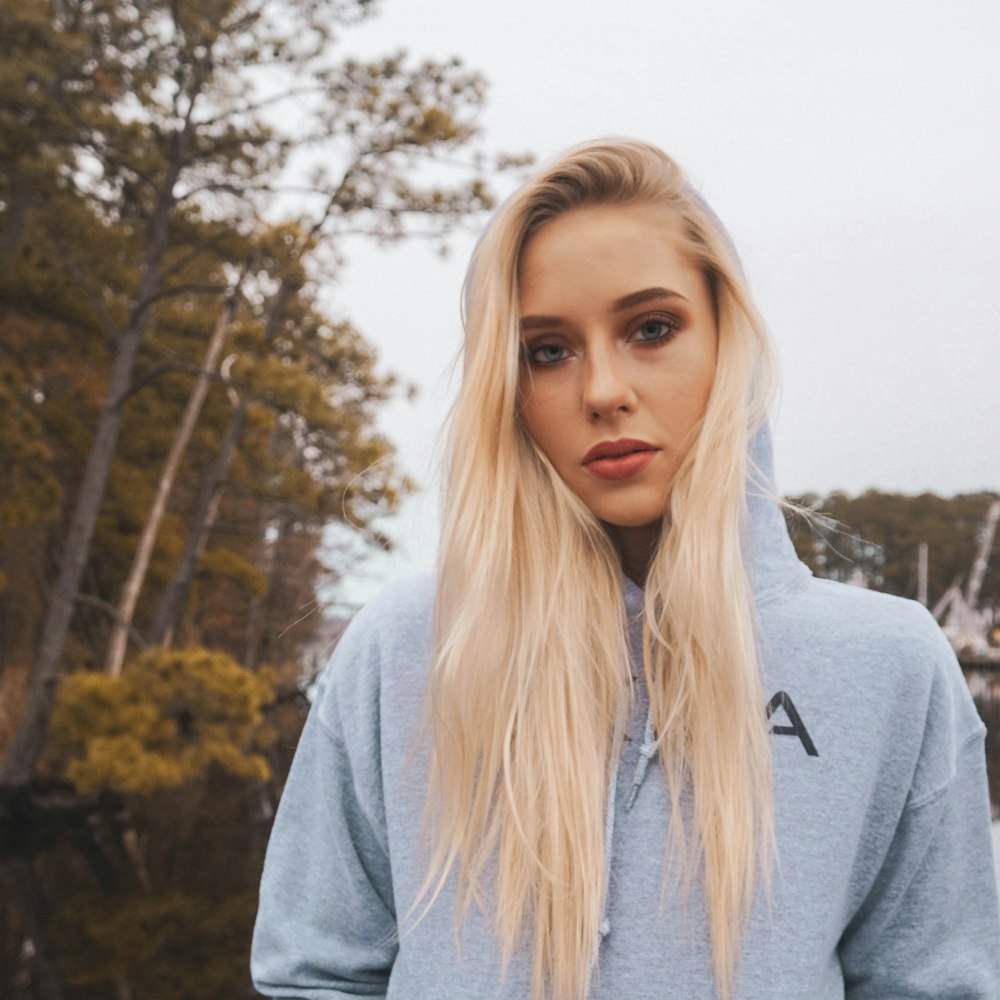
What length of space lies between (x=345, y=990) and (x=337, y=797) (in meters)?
0.18

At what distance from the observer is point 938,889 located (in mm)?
1014

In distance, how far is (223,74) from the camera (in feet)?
29.2

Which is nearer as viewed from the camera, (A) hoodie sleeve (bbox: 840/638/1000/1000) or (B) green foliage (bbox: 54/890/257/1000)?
(A) hoodie sleeve (bbox: 840/638/1000/1000)

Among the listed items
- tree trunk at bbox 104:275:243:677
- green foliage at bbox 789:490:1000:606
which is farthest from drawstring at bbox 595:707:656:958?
green foliage at bbox 789:490:1000:606

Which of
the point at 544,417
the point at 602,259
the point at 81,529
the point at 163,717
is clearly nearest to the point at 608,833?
the point at 544,417

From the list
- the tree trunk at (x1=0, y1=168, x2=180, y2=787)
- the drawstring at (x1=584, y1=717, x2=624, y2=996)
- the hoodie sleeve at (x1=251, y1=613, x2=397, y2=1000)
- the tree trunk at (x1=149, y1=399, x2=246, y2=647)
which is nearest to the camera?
the drawstring at (x1=584, y1=717, x2=624, y2=996)

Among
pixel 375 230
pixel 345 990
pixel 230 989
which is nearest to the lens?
pixel 345 990

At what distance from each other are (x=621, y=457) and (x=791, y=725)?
29 cm

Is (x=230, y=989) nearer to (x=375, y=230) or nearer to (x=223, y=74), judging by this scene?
(x=375, y=230)

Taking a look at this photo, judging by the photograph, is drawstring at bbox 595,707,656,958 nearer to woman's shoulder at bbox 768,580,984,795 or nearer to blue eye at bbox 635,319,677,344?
woman's shoulder at bbox 768,580,984,795

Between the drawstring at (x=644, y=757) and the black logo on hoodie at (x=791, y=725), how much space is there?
107 millimetres

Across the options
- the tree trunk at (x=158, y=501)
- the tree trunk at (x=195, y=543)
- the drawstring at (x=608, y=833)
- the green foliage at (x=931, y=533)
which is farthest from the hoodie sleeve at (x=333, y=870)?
the green foliage at (x=931, y=533)

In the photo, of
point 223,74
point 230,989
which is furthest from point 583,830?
point 223,74

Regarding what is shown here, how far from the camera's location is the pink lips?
103 centimetres
